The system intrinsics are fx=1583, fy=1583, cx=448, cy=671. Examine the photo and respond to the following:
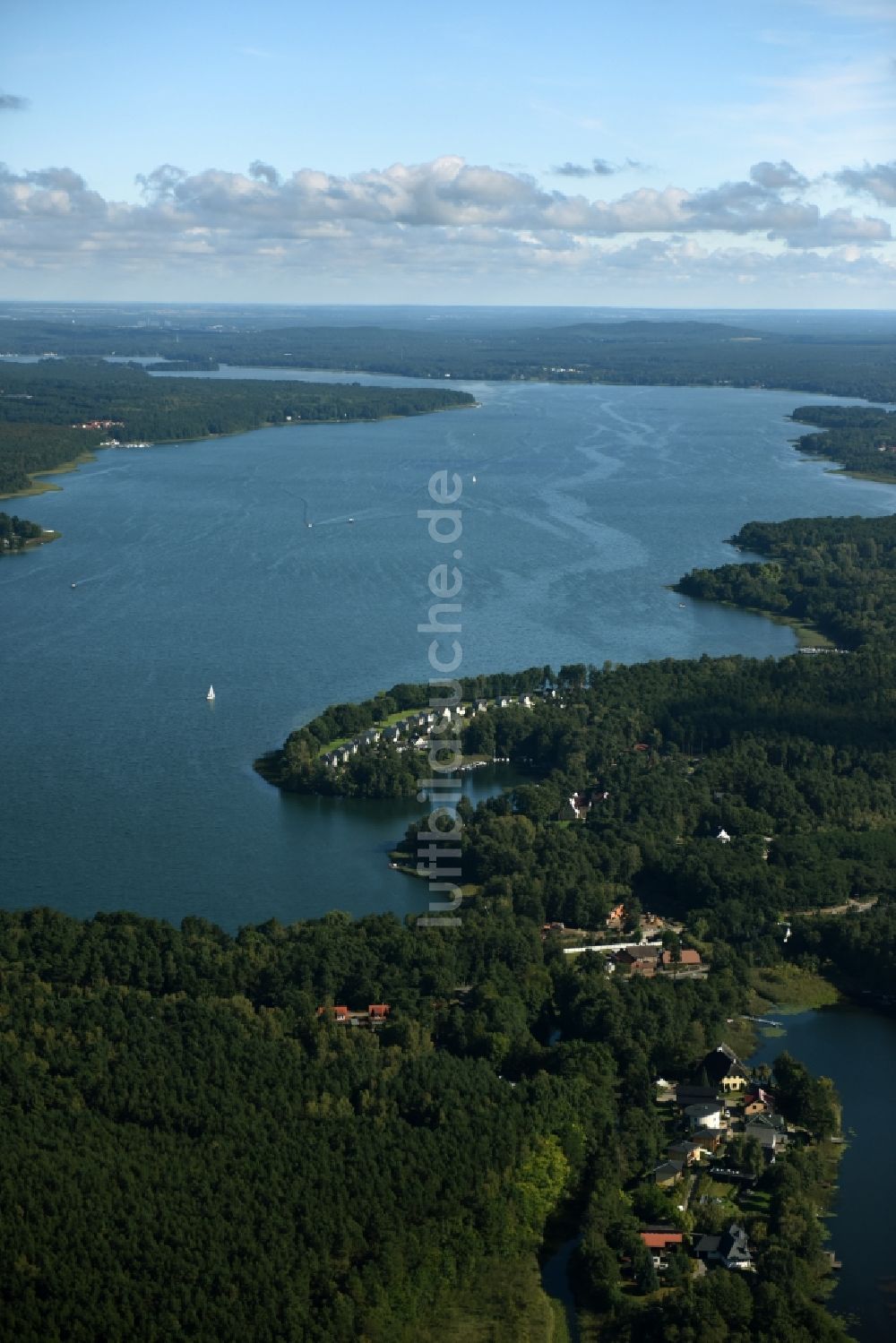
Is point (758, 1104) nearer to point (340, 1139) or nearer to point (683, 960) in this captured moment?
point (683, 960)

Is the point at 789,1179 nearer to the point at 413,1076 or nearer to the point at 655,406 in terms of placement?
the point at 413,1076

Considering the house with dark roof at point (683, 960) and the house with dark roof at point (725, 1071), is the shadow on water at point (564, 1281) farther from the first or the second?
the house with dark roof at point (683, 960)

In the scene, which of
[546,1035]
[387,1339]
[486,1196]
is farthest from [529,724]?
[387,1339]

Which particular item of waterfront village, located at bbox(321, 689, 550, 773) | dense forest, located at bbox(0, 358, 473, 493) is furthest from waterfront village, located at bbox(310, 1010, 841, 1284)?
dense forest, located at bbox(0, 358, 473, 493)

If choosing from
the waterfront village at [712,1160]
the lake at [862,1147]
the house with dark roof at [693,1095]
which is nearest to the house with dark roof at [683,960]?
the lake at [862,1147]

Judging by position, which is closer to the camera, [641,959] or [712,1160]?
[712,1160]

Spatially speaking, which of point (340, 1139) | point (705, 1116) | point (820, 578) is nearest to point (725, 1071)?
point (705, 1116)

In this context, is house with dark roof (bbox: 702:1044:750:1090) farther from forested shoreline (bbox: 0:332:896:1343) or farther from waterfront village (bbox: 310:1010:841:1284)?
forested shoreline (bbox: 0:332:896:1343)
